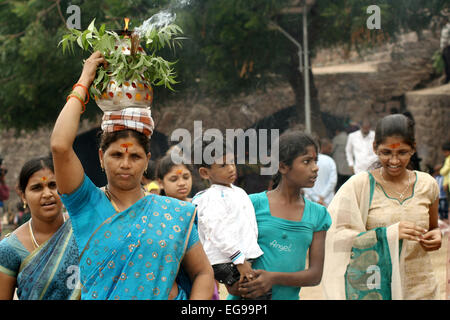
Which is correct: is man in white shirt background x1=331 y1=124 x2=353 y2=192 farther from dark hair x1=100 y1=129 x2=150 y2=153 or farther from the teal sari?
dark hair x1=100 y1=129 x2=150 y2=153

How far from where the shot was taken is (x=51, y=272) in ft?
→ 9.55

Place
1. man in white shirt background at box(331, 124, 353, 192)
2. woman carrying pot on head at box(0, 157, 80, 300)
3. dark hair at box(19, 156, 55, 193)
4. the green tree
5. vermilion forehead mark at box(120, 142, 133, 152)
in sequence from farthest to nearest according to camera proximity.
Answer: man in white shirt background at box(331, 124, 353, 192) → the green tree → dark hair at box(19, 156, 55, 193) → woman carrying pot on head at box(0, 157, 80, 300) → vermilion forehead mark at box(120, 142, 133, 152)

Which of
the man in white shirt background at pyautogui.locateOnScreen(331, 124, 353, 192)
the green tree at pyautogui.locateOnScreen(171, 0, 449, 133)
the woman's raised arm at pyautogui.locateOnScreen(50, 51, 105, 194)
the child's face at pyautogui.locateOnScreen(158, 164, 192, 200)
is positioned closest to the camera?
the woman's raised arm at pyautogui.locateOnScreen(50, 51, 105, 194)

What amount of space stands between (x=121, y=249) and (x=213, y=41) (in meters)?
7.85

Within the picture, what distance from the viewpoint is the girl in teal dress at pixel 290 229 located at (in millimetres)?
3274

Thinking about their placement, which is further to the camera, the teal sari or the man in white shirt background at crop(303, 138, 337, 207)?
the man in white shirt background at crop(303, 138, 337, 207)

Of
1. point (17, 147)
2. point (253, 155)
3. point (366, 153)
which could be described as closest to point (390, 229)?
point (253, 155)

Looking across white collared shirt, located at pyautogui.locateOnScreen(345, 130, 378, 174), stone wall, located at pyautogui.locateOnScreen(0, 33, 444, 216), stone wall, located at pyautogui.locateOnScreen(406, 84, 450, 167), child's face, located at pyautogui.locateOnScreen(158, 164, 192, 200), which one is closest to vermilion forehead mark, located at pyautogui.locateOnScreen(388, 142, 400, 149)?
child's face, located at pyautogui.locateOnScreen(158, 164, 192, 200)

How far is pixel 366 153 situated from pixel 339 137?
2147mm

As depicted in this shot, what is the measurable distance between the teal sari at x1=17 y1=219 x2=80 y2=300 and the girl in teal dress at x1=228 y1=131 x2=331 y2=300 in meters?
0.84

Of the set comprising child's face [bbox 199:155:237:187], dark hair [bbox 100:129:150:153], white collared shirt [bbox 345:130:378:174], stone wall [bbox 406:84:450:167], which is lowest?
dark hair [bbox 100:129:150:153]

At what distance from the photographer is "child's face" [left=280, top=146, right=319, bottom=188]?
11.2 ft

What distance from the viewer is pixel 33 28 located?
32.0 feet

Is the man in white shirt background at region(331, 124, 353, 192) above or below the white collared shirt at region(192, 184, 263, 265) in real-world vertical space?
above
